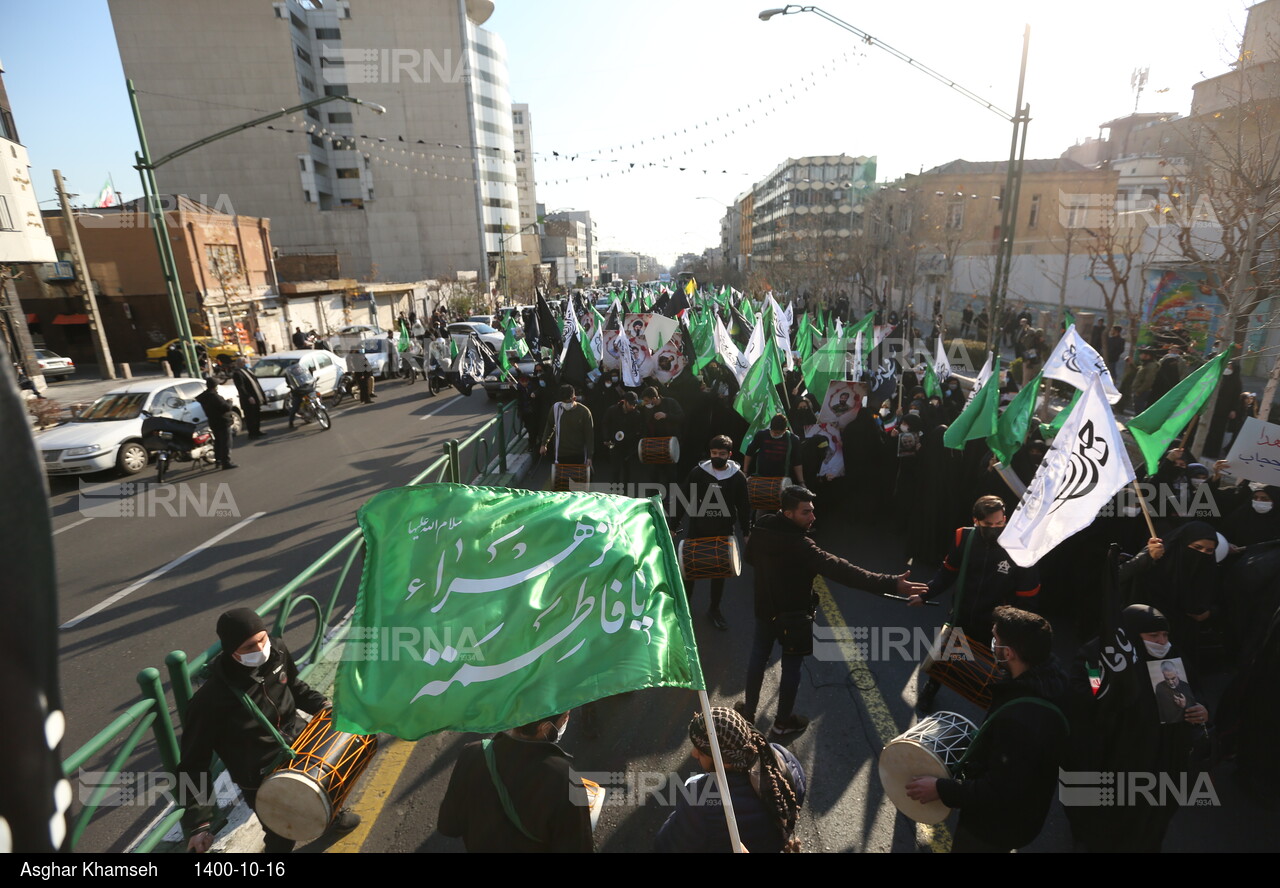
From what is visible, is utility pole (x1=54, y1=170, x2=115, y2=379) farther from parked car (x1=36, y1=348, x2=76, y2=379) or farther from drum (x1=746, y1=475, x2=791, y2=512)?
drum (x1=746, y1=475, x2=791, y2=512)

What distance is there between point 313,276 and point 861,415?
41461 millimetres

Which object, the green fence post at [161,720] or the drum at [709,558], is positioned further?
the drum at [709,558]

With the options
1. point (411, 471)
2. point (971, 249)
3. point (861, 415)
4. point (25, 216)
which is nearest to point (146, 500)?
point (411, 471)

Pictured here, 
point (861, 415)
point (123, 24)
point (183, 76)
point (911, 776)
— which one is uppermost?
point (123, 24)

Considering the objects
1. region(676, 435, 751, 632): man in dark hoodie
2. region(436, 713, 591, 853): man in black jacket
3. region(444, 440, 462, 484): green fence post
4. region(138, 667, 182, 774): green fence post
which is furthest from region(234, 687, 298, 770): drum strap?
region(444, 440, 462, 484): green fence post

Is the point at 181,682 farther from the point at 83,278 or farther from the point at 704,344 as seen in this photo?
the point at 83,278

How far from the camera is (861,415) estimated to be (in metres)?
8.52

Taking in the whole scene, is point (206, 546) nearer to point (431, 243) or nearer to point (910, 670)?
point (910, 670)

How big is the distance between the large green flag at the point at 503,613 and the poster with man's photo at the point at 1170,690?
2537mm

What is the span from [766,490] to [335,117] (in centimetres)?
7148

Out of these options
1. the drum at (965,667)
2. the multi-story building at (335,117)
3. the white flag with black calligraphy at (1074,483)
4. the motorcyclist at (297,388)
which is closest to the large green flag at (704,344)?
the white flag with black calligraphy at (1074,483)

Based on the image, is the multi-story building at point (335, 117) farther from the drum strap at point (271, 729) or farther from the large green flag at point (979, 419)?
the drum strap at point (271, 729)

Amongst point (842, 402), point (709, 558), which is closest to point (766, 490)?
point (709, 558)

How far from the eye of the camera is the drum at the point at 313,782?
3.17 meters
